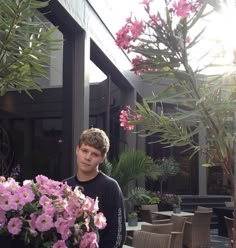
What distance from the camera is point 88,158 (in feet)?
6.60

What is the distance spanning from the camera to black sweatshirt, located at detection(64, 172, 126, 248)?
1.92 metres

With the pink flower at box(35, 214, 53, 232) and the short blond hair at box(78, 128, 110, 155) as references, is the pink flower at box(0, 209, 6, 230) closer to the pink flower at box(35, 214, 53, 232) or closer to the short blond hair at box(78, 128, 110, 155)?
the pink flower at box(35, 214, 53, 232)

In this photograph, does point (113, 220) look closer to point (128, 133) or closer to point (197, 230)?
point (197, 230)

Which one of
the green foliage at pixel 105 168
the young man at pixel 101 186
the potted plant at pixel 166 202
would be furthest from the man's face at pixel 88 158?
the potted plant at pixel 166 202

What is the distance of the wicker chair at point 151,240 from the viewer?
389 centimetres

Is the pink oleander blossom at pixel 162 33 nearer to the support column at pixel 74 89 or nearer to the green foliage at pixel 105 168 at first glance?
the support column at pixel 74 89

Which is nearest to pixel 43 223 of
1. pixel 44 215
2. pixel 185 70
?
pixel 44 215

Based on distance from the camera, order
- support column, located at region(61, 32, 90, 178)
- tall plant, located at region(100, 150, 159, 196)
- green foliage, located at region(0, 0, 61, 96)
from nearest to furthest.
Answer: green foliage, located at region(0, 0, 61, 96), support column, located at region(61, 32, 90, 178), tall plant, located at region(100, 150, 159, 196)

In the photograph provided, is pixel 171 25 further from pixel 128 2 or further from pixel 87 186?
pixel 87 186

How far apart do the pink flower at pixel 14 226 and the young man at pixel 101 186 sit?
0.67 m

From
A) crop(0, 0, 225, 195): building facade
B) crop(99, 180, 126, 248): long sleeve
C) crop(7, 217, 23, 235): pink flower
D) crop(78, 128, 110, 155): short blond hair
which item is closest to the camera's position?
crop(7, 217, 23, 235): pink flower

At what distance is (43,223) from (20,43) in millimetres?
821

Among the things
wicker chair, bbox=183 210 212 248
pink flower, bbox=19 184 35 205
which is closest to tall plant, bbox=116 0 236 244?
pink flower, bbox=19 184 35 205

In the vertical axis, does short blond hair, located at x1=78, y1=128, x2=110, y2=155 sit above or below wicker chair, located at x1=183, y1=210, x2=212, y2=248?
above
